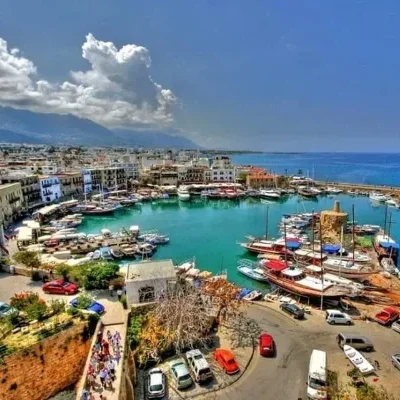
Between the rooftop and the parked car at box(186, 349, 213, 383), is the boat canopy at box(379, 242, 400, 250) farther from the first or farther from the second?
the parked car at box(186, 349, 213, 383)

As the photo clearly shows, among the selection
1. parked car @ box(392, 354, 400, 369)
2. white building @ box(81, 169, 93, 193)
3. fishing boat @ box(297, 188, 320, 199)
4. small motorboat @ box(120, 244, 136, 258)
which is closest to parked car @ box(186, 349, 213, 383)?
parked car @ box(392, 354, 400, 369)

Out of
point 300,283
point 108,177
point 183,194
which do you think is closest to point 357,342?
point 300,283

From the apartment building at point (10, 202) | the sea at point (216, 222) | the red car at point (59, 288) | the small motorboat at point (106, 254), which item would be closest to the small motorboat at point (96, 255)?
the small motorboat at point (106, 254)

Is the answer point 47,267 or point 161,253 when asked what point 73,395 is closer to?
point 47,267

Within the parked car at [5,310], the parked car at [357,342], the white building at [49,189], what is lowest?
the parked car at [357,342]

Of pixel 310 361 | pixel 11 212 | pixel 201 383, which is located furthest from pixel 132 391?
pixel 11 212

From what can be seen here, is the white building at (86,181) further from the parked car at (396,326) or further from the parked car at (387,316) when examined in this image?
the parked car at (396,326)
